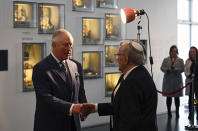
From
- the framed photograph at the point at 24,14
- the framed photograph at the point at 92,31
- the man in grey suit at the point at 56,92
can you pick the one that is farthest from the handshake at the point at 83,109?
the framed photograph at the point at 92,31

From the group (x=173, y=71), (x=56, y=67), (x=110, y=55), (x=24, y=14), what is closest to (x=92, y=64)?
(x=110, y=55)

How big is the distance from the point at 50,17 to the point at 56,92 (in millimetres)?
3785

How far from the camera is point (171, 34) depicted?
33.4 ft

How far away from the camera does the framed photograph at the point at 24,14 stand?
689cm

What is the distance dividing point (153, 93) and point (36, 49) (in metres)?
4.53

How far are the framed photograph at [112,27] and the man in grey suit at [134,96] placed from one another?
17.3ft

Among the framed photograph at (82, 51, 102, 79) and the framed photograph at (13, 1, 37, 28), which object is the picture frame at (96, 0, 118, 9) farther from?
the framed photograph at (13, 1, 37, 28)

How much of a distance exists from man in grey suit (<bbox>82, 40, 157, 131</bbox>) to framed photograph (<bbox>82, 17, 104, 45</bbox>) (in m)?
4.89

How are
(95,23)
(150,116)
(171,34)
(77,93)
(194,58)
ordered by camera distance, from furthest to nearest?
(171,34) → (194,58) → (95,23) → (77,93) → (150,116)

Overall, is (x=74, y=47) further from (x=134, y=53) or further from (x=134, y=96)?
(x=134, y=96)

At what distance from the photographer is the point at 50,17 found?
7.40 meters

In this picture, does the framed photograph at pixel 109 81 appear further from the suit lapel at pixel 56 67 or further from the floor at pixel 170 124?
the suit lapel at pixel 56 67

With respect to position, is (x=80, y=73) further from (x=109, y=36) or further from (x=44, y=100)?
(x=109, y=36)

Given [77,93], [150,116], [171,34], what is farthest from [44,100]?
[171,34]
